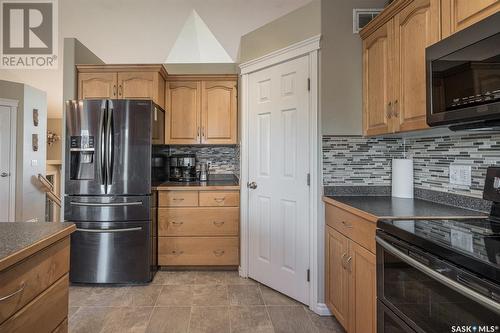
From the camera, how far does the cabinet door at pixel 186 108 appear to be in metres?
3.25

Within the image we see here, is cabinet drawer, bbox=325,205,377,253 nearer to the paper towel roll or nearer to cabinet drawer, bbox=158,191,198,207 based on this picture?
the paper towel roll

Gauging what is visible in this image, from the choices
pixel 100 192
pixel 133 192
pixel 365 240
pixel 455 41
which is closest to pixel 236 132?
pixel 133 192

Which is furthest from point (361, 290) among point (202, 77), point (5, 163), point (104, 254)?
point (5, 163)

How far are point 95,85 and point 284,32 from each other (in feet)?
6.85

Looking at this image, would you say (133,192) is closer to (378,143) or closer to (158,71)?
(158,71)

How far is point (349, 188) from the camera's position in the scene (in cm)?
213

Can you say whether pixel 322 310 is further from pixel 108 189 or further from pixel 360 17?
pixel 360 17

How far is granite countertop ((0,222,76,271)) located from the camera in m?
0.81

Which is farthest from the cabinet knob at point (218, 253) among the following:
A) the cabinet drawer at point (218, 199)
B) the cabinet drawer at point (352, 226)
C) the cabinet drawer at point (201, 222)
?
the cabinet drawer at point (352, 226)

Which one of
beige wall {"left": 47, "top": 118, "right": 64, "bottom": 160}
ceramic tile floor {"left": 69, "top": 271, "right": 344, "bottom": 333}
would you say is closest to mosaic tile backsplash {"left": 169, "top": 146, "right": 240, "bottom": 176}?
ceramic tile floor {"left": 69, "top": 271, "right": 344, "bottom": 333}

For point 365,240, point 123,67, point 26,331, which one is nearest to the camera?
point 26,331

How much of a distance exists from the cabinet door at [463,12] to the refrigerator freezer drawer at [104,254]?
2752mm

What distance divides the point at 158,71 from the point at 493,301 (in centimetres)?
312

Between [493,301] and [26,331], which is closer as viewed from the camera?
[493,301]
